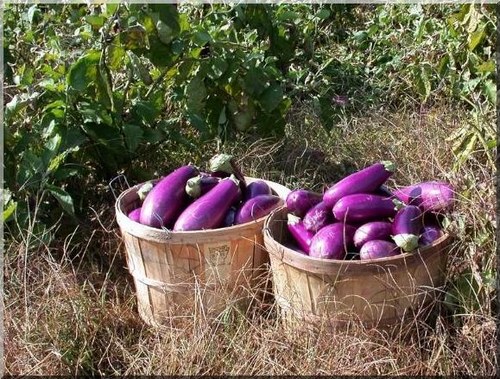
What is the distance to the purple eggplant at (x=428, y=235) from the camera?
1993 mm

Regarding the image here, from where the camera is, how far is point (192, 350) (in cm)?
196

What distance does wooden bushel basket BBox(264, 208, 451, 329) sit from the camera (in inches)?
74.0

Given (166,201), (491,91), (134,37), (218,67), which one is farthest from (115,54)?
(491,91)

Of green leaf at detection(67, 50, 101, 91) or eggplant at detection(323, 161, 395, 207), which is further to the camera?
green leaf at detection(67, 50, 101, 91)

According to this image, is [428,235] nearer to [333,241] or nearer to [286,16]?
[333,241]

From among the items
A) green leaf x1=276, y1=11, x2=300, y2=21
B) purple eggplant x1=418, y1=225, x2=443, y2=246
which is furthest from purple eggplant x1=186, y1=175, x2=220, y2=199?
green leaf x1=276, y1=11, x2=300, y2=21

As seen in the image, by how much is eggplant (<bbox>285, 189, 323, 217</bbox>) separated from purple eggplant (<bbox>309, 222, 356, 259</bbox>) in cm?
12

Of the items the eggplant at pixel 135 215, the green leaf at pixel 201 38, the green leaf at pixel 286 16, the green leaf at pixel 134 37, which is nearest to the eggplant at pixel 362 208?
the eggplant at pixel 135 215

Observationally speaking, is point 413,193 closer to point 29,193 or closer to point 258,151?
point 258,151

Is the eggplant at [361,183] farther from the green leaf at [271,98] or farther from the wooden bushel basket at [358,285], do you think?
the green leaf at [271,98]

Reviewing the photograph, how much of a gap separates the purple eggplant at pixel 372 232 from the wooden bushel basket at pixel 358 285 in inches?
4.7

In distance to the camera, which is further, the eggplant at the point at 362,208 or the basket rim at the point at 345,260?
the eggplant at the point at 362,208

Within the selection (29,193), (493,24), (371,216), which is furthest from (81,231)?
(493,24)

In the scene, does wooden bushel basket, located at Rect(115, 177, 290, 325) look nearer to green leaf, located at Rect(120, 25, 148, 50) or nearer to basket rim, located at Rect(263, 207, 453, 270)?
basket rim, located at Rect(263, 207, 453, 270)
